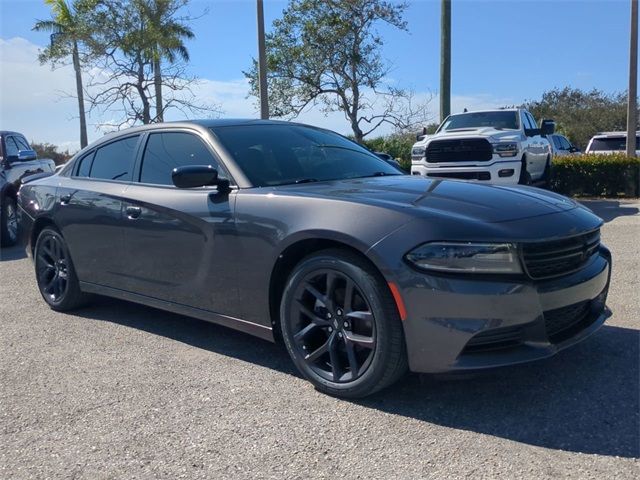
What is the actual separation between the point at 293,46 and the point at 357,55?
1.93 metres

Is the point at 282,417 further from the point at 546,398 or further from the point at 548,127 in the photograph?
the point at 548,127

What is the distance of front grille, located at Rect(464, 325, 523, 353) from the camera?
3.21 meters

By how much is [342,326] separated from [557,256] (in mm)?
1184

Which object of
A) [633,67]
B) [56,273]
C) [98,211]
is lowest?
[56,273]

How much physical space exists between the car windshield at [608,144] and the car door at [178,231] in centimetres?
1805

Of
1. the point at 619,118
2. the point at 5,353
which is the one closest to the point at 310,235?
the point at 5,353

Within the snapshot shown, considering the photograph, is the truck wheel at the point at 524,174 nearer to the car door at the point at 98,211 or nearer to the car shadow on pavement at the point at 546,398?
the car shadow on pavement at the point at 546,398

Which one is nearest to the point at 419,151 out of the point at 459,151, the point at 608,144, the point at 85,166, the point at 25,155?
the point at 459,151

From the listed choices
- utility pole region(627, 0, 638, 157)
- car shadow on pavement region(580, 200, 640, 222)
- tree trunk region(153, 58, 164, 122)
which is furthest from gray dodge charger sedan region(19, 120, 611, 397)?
tree trunk region(153, 58, 164, 122)

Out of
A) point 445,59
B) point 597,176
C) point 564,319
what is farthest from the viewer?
point 445,59

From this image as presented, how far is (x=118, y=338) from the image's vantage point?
16.3 feet

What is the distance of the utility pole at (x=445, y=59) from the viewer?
1568 cm

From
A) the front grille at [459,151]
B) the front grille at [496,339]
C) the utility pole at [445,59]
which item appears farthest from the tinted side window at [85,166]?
the utility pole at [445,59]

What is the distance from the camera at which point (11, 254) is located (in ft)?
31.7
